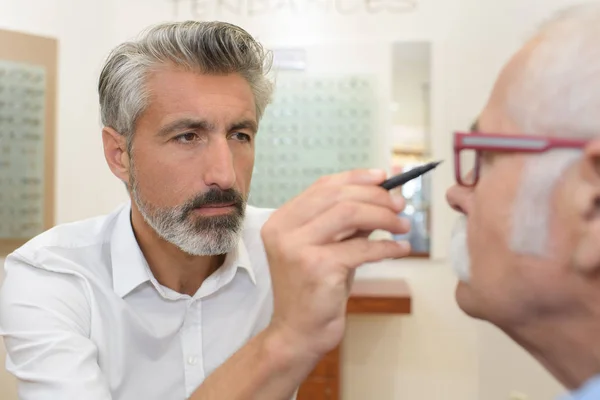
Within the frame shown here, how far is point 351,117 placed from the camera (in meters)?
2.05

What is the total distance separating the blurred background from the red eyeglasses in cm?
140

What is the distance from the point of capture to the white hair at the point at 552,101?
50 centimetres

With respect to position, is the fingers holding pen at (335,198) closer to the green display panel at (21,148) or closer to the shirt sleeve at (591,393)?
the shirt sleeve at (591,393)

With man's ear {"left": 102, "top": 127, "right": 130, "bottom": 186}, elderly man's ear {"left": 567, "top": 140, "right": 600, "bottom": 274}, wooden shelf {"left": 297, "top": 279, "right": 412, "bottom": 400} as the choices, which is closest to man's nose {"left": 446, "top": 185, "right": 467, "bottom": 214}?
elderly man's ear {"left": 567, "top": 140, "right": 600, "bottom": 274}

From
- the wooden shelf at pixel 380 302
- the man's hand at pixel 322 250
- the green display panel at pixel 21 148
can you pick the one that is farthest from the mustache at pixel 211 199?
the green display panel at pixel 21 148

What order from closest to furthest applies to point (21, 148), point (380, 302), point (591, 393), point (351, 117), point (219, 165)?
1. point (591, 393)
2. point (219, 165)
3. point (380, 302)
4. point (21, 148)
5. point (351, 117)

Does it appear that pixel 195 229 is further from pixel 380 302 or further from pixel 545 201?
pixel 380 302

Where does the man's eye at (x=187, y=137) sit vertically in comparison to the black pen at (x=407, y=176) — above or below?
above

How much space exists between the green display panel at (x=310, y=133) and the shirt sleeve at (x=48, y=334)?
Answer: 1122mm

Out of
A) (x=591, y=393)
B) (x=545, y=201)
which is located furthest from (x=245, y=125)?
(x=591, y=393)

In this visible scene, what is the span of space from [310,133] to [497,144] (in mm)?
1542

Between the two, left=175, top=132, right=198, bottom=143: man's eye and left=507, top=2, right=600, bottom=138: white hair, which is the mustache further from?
left=507, top=2, right=600, bottom=138: white hair

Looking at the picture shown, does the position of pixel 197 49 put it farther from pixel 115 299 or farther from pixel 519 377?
pixel 519 377

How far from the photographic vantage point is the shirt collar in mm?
1091
